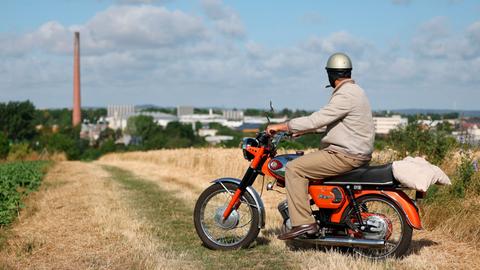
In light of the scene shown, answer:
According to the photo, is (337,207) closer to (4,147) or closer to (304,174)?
(304,174)

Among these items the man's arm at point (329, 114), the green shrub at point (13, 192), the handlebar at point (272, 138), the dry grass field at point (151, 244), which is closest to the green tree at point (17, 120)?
the green shrub at point (13, 192)

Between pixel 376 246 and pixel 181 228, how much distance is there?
3347mm

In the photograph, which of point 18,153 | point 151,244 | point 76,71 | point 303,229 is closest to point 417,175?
point 303,229

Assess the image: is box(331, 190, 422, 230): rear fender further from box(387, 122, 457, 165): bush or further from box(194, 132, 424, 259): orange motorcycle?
box(387, 122, 457, 165): bush

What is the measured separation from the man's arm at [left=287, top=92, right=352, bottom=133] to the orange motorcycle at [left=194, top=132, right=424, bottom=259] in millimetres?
437

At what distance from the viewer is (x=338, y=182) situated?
6895 millimetres

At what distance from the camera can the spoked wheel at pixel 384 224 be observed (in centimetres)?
665

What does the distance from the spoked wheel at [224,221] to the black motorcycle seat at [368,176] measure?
1.21 metres

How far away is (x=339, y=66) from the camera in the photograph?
686 cm

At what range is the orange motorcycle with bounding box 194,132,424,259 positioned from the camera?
6688mm

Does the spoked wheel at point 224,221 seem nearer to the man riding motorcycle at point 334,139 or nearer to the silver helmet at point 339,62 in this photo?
the man riding motorcycle at point 334,139

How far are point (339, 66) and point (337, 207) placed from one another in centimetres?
160

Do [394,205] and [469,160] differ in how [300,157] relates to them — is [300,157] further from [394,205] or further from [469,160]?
[469,160]

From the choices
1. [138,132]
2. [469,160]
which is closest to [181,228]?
[469,160]
